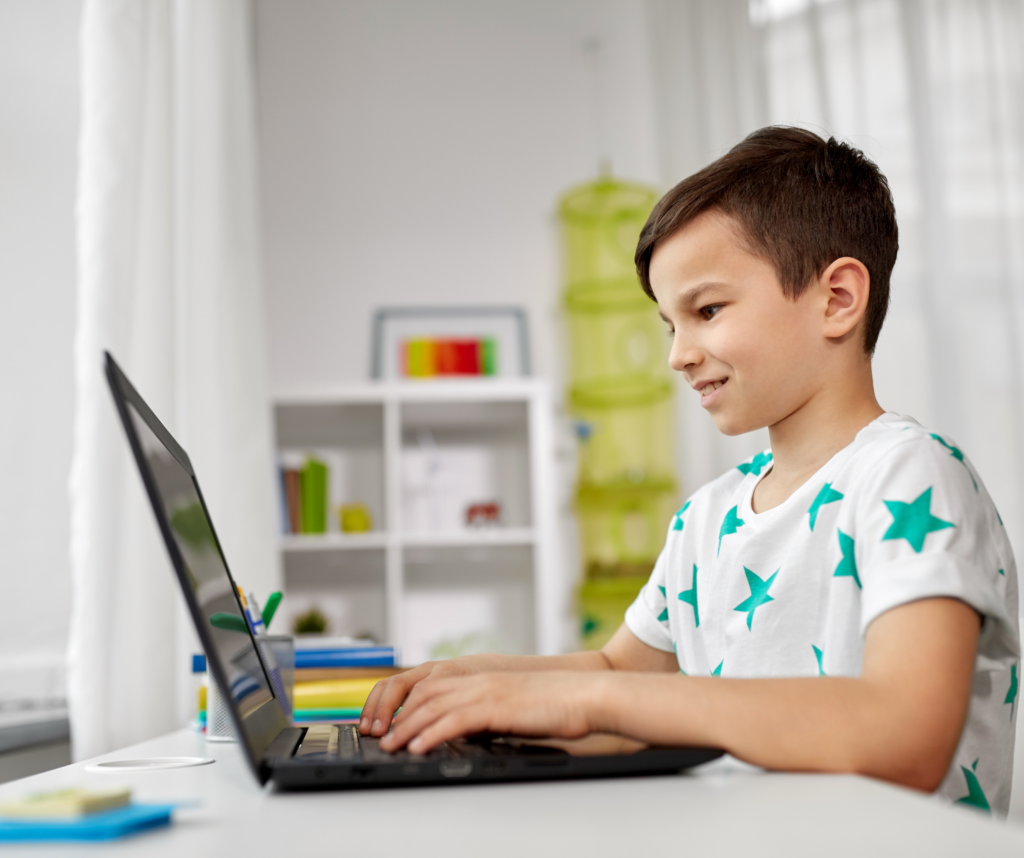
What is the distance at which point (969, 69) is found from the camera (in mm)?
2053

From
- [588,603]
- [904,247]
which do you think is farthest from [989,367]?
[588,603]

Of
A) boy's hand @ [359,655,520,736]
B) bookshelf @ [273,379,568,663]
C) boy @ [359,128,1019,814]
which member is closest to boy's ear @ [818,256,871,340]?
boy @ [359,128,1019,814]

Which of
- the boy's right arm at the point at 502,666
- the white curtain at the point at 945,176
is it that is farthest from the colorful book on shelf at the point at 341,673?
the white curtain at the point at 945,176

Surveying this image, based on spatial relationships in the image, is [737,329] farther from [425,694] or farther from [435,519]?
[435,519]

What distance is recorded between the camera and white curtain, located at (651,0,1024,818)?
200 centimetres

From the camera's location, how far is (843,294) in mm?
819

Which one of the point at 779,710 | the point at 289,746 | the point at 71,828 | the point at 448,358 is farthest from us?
the point at 448,358

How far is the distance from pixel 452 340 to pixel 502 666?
2.26 m

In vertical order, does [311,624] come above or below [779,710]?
below

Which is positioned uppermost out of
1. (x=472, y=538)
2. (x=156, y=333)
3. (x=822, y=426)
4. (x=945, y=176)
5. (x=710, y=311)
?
(x=945, y=176)

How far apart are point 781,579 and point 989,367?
153 cm

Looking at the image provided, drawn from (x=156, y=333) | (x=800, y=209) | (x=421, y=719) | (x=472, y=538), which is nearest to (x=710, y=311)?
(x=800, y=209)

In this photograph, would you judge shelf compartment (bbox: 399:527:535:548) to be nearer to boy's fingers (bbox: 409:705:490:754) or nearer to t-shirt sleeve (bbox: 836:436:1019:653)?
t-shirt sleeve (bbox: 836:436:1019:653)

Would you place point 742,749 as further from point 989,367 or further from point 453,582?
point 453,582
